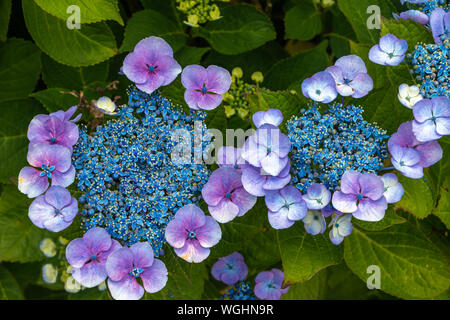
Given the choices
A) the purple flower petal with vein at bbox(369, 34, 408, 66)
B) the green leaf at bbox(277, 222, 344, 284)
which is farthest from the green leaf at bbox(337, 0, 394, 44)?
the green leaf at bbox(277, 222, 344, 284)

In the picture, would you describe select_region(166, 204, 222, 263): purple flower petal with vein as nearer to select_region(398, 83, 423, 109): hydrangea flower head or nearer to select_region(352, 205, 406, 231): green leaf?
select_region(352, 205, 406, 231): green leaf

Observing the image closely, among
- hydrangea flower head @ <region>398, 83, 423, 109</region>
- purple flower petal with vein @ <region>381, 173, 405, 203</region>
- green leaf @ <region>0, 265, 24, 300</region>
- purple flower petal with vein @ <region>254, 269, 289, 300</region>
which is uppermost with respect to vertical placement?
hydrangea flower head @ <region>398, 83, 423, 109</region>

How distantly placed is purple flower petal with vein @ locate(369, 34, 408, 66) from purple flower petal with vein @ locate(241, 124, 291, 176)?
16.6 inches

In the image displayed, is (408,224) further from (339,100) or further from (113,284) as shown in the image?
(113,284)

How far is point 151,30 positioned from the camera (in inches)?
75.3

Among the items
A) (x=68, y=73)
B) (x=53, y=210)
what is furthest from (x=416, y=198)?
(x=68, y=73)

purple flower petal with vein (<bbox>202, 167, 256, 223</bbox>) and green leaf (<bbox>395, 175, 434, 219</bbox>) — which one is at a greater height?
purple flower petal with vein (<bbox>202, 167, 256, 223</bbox>)

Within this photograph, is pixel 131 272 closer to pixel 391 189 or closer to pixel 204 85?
pixel 204 85

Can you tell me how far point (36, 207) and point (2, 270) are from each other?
1087 millimetres

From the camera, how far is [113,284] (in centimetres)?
136

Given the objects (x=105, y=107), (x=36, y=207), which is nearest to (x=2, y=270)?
(x=36, y=207)

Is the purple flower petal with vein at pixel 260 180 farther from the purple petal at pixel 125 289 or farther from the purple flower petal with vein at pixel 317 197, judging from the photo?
the purple petal at pixel 125 289

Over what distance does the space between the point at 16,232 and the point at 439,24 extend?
72.0 inches

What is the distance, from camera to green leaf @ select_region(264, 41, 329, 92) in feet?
6.64
